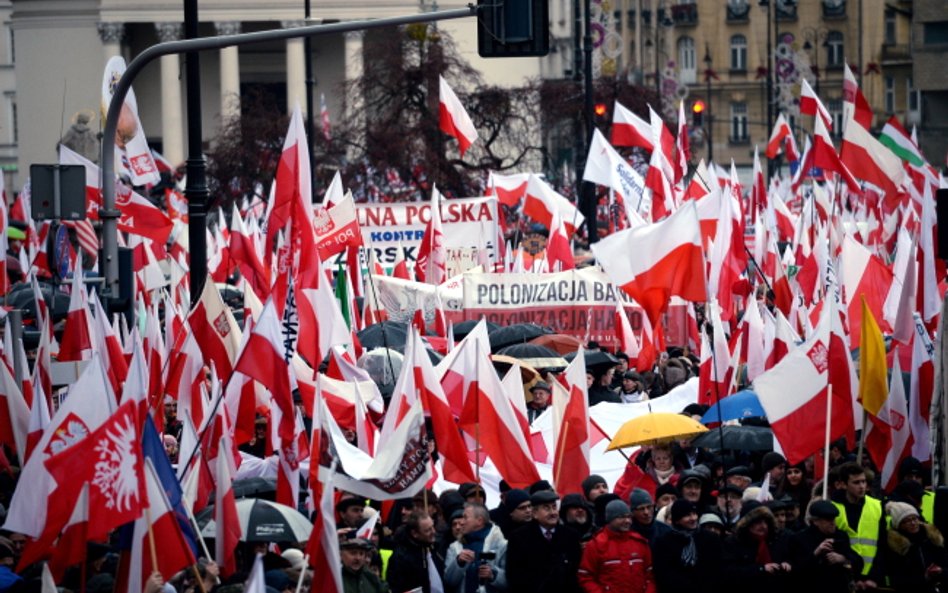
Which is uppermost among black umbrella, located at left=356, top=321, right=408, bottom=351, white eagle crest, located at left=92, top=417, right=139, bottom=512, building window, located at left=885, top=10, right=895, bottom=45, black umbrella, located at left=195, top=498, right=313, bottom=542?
building window, located at left=885, top=10, right=895, bottom=45

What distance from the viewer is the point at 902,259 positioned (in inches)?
765

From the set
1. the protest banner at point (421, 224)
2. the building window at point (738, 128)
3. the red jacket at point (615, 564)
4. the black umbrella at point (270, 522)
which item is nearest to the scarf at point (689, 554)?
the red jacket at point (615, 564)

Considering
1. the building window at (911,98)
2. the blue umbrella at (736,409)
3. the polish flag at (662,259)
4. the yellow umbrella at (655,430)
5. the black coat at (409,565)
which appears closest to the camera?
the black coat at (409,565)

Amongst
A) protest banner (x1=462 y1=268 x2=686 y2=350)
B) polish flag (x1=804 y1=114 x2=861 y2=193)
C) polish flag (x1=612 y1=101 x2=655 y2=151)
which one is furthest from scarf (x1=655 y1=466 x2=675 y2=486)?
polish flag (x1=612 y1=101 x2=655 y2=151)

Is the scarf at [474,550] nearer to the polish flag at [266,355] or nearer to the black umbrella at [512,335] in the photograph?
the polish flag at [266,355]

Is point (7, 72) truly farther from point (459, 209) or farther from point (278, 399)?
point (278, 399)

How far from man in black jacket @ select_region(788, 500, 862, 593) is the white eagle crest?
3316mm

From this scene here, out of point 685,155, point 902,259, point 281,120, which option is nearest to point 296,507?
point 902,259

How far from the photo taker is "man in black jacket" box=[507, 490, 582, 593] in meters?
11.8

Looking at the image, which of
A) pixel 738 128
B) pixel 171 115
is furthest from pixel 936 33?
pixel 171 115

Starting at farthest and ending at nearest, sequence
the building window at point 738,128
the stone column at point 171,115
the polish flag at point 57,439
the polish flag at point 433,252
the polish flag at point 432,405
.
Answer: the building window at point 738,128 → the stone column at point 171,115 → the polish flag at point 433,252 → the polish flag at point 432,405 → the polish flag at point 57,439

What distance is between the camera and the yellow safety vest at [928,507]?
505 inches

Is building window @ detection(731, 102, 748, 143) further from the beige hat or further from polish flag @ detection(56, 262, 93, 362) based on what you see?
the beige hat

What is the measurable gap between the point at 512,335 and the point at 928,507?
8403 millimetres
